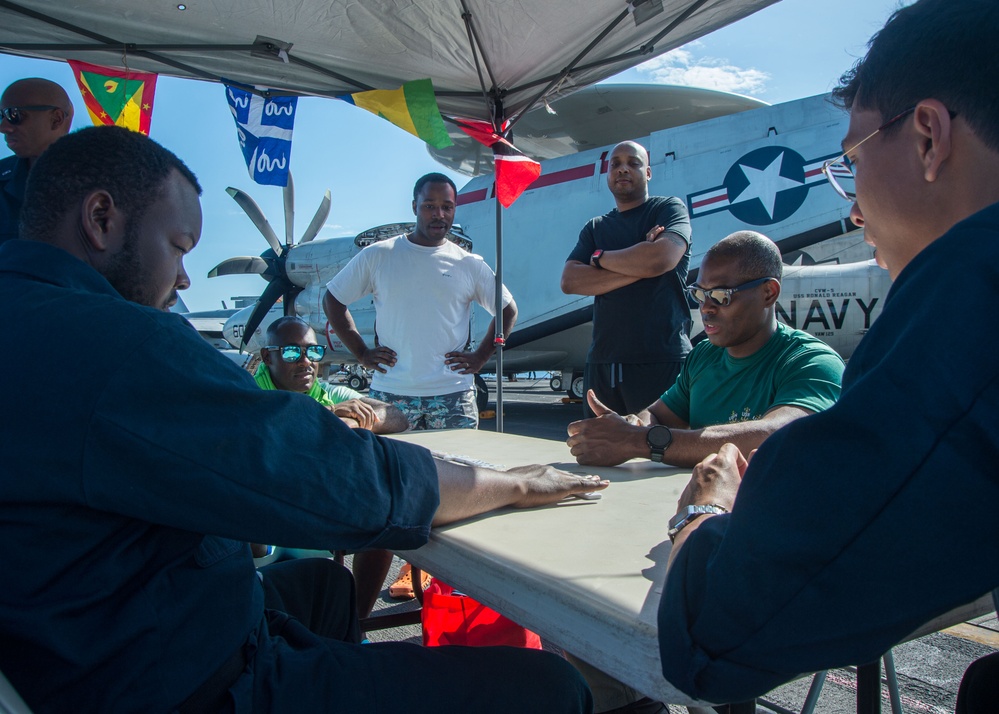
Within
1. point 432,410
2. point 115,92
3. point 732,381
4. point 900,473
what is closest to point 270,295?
point 115,92

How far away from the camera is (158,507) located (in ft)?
2.57

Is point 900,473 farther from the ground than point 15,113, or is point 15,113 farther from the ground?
point 15,113

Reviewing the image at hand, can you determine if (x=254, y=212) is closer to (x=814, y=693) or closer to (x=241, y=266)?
(x=241, y=266)

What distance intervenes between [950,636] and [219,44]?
175 inches

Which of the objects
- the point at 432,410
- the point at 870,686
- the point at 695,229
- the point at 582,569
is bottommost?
the point at 870,686

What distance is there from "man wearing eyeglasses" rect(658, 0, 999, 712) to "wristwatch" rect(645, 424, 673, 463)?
3.11 feet

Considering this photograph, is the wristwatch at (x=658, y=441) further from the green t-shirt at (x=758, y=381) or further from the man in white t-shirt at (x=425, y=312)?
the man in white t-shirt at (x=425, y=312)

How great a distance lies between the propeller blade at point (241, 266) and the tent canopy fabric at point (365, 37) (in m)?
8.10

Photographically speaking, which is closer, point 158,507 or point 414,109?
point 158,507

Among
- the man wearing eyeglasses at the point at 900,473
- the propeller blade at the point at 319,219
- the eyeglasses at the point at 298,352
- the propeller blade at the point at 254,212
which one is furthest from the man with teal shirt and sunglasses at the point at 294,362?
the propeller blade at the point at 319,219

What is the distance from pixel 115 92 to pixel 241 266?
8.84 metres

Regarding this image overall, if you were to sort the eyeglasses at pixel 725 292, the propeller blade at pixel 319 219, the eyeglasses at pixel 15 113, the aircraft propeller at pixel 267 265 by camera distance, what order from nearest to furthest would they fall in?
the eyeglasses at pixel 725 292 → the eyeglasses at pixel 15 113 → the aircraft propeller at pixel 267 265 → the propeller blade at pixel 319 219

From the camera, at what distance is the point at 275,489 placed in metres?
0.83

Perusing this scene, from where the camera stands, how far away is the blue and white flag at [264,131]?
395cm
